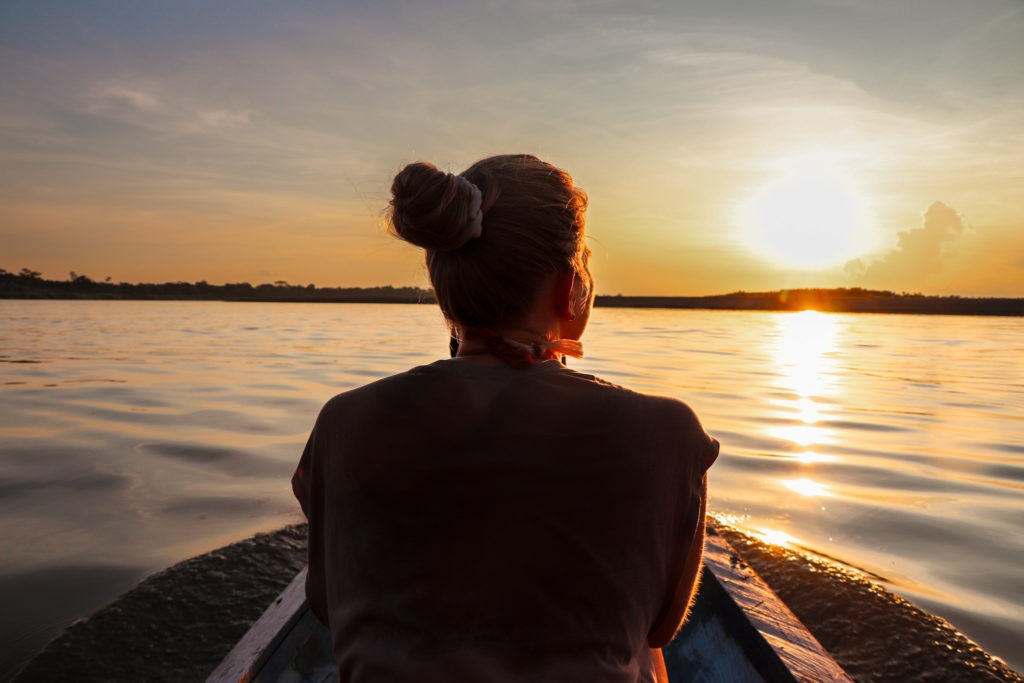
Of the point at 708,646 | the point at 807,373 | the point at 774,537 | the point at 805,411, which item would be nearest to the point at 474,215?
the point at 708,646

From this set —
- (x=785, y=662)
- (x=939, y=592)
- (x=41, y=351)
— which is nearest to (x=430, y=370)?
(x=785, y=662)

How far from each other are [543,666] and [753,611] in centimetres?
194

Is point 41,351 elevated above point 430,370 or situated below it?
below

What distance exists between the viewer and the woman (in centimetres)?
134

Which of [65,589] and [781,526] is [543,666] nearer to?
[65,589]

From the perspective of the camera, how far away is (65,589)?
4.39 metres

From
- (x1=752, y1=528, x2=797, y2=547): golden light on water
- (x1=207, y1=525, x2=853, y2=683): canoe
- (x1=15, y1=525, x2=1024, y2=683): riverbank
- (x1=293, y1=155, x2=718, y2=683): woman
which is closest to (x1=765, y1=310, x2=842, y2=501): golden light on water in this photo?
(x1=752, y1=528, x2=797, y2=547): golden light on water

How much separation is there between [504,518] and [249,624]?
327 centimetres

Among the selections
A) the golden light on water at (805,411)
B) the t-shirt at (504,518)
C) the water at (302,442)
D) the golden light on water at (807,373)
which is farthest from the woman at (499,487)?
the golden light on water at (807,373)

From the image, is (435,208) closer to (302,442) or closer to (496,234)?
(496,234)

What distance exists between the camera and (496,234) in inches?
57.9

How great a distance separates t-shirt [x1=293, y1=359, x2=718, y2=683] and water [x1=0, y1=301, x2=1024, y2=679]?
11.0 ft

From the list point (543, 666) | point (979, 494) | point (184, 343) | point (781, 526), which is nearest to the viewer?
point (543, 666)

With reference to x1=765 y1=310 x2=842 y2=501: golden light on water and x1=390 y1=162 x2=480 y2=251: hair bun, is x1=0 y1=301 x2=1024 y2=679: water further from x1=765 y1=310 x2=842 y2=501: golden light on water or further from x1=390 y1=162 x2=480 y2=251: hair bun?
x1=390 y1=162 x2=480 y2=251: hair bun
